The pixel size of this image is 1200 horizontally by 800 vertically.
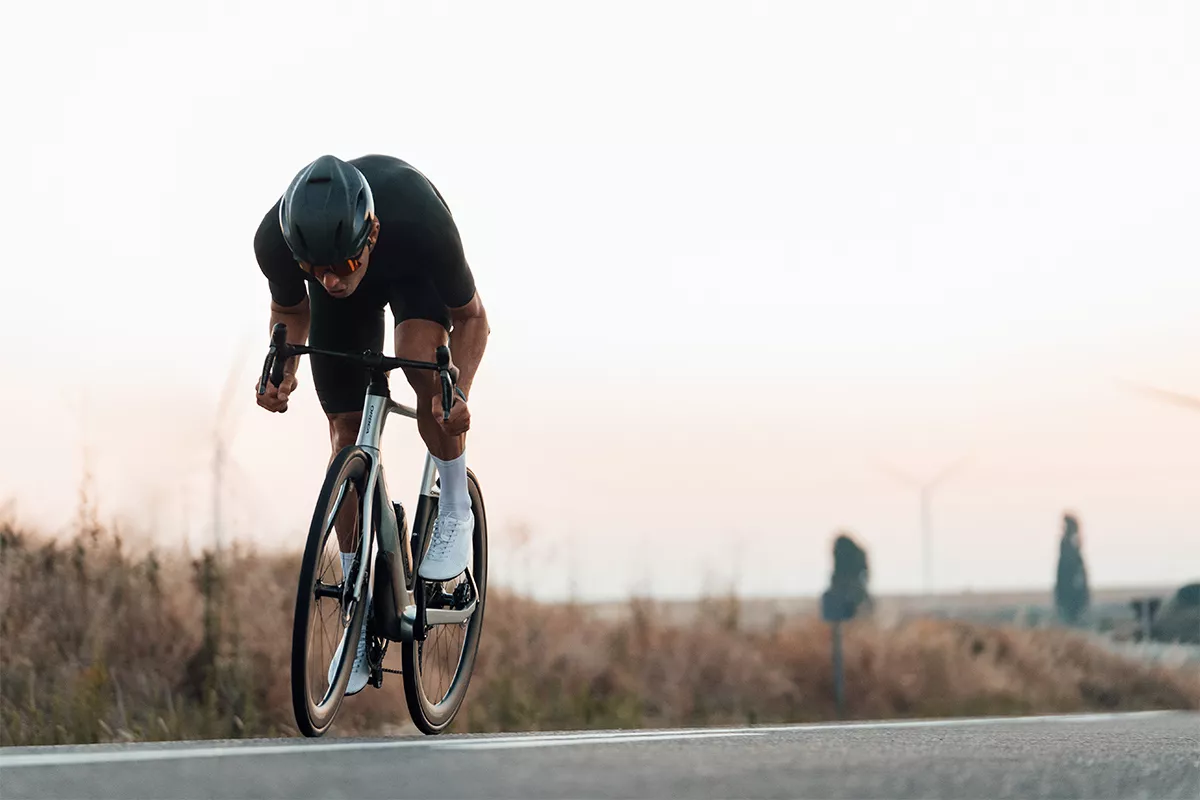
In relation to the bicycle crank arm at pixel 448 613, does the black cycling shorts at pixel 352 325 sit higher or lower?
higher

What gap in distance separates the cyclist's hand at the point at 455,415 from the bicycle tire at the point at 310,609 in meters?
0.30

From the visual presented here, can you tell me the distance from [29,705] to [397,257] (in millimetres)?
6570

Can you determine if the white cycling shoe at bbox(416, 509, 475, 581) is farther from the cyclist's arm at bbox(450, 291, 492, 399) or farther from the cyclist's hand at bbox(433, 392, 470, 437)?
the cyclist's hand at bbox(433, 392, 470, 437)

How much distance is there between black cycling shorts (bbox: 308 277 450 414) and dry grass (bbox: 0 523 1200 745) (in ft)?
15.7

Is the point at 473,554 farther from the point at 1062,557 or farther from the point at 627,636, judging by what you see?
the point at 1062,557

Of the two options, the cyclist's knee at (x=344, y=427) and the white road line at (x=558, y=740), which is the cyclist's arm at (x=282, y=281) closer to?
the cyclist's knee at (x=344, y=427)

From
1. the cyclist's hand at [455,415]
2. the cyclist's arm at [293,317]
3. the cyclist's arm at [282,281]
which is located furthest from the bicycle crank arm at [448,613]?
the cyclist's arm at [293,317]

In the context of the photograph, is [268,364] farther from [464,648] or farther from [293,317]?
[464,648]

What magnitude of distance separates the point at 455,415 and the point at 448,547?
2.78 ft

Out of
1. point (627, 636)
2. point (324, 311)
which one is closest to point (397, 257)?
point (324, 311)

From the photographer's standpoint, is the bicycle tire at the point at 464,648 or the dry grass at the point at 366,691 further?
the dry grass at the point at 366,691

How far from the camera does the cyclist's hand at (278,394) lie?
5.94m

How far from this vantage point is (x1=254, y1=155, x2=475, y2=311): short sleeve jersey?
Result: 240 inches

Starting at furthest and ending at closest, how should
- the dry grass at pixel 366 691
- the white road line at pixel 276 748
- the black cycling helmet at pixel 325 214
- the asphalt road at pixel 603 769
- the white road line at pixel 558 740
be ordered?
the dry grass at pixel 366 691
the black cycling helmet at pixel 325 214
the white road line at pixel 558 740
the white road line at pixel 276 748
the asphalt road at pixel 603 769
